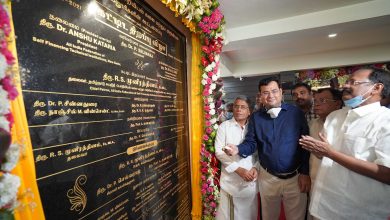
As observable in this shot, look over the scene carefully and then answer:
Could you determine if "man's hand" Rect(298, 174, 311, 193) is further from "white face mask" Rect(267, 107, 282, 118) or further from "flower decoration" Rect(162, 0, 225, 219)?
"flower decoration" Rect(162, 0, 225, 219)

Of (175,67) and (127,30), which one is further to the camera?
(175,67)

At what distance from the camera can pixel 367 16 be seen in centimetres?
259

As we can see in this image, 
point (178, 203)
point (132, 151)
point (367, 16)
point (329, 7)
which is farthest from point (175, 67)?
point (367, 16)

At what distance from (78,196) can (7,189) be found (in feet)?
1.53

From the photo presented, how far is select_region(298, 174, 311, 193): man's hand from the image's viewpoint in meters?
1.97

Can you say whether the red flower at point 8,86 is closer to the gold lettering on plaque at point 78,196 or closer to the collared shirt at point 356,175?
the gold lettering on plaque at point 78,196

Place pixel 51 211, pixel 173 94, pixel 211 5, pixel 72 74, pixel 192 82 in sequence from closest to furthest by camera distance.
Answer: pixel 51 211 < pixel 72 74 < pixel 173 94 < pixel 211 5 < pixel 192 82

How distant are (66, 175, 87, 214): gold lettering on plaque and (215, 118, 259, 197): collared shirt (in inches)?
60.6

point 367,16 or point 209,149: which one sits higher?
point 367,16

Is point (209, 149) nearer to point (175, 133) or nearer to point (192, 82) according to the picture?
point (175, 133)

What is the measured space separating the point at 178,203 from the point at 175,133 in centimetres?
76

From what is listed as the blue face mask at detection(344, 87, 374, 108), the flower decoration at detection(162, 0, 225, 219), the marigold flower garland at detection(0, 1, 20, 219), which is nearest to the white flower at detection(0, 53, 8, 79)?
the marigold flower garland at detection(0, 1, 20, 219)

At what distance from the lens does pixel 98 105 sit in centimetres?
113

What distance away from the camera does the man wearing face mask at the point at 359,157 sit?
4.45 feet
